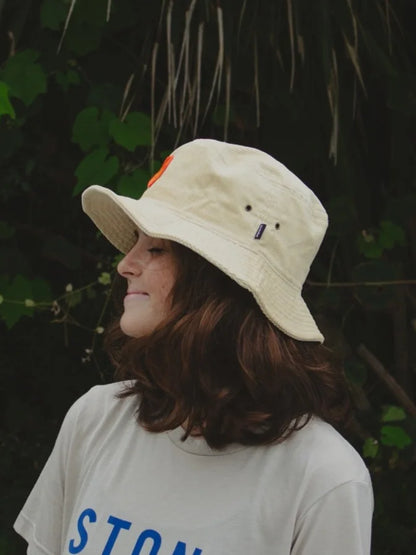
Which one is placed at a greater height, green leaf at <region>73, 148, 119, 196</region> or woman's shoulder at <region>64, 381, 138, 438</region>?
green leaf at <region>73, 148, 119, 196</region>

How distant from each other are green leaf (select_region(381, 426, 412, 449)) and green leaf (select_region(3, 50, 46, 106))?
1135 millimetres

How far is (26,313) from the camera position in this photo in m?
2.52

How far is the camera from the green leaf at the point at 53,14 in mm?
2305

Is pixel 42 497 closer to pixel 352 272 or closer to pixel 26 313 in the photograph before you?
pixel 26 313

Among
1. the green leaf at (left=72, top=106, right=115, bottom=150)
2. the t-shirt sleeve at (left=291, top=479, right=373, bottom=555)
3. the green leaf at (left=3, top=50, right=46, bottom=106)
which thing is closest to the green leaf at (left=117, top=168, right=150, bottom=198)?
the green leaf at (left=72, top=106, right=115, bottom=150)

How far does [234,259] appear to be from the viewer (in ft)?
4.39

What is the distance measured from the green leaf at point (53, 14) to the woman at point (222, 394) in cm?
100

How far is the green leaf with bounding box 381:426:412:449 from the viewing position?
243 cm

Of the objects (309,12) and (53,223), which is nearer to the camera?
(309,12)

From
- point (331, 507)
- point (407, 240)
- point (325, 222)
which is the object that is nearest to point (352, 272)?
point (407, 240)

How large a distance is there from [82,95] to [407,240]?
0.93 metres

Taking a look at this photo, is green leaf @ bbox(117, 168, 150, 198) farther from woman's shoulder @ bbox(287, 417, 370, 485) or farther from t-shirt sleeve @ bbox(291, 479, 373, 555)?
t-shirt sleeve @ bbox(291, 479, 373, 555)

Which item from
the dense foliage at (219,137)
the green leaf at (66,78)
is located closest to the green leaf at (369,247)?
the dense foliage at (219,137)

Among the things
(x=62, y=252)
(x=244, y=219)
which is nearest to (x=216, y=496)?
(x=244, y=219)
